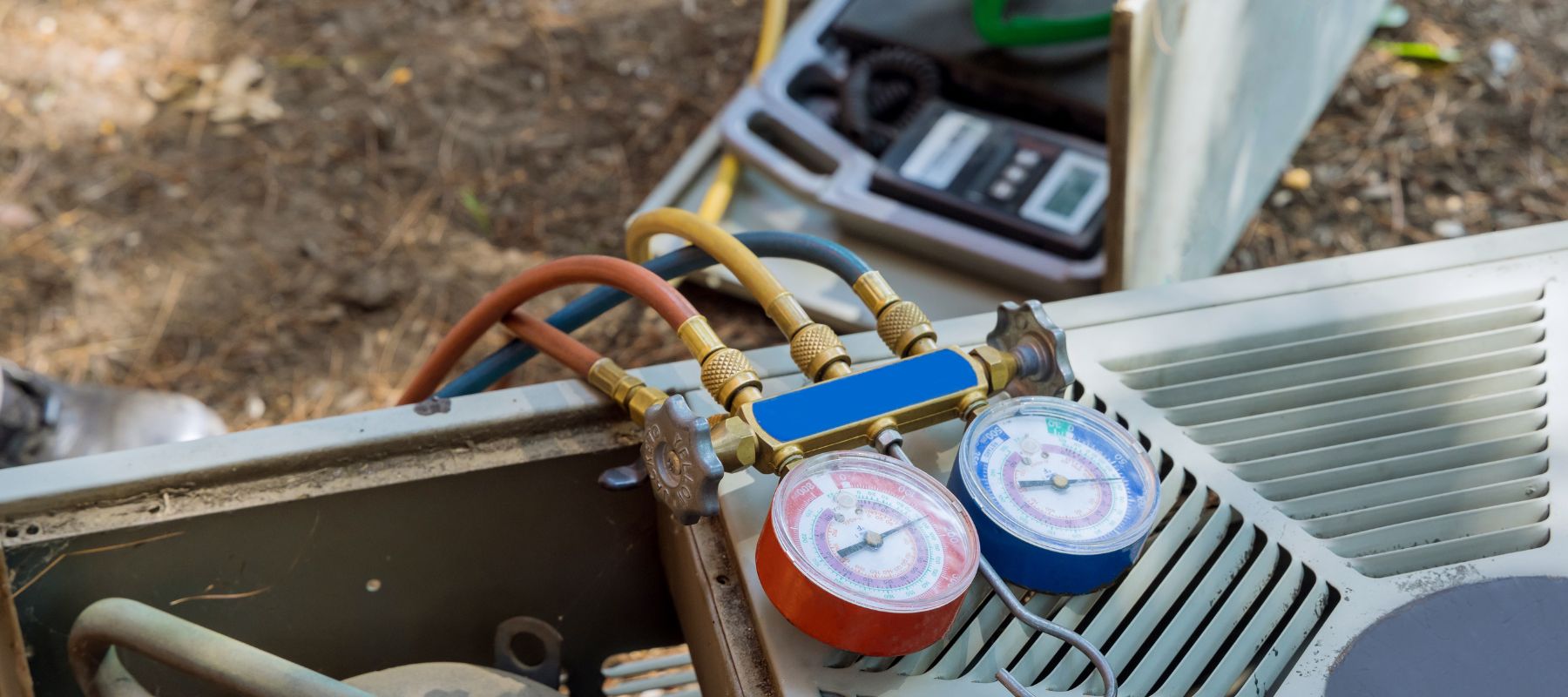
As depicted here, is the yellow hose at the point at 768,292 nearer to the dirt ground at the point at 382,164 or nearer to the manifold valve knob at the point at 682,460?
the manifold valve knob at the point at 682,460

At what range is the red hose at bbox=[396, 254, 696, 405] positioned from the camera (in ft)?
2.81

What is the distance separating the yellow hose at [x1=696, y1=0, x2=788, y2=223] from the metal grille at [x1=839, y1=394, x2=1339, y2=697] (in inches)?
40.9

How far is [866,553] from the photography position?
71 centimetres

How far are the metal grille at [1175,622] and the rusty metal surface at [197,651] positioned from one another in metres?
0.31

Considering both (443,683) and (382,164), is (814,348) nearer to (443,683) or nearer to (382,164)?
(443,683)

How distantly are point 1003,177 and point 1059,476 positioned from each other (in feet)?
3.66

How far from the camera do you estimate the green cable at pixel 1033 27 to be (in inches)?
73.0

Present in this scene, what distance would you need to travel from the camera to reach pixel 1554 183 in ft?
6.69

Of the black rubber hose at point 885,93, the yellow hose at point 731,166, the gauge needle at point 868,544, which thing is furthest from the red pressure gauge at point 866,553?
the black rubber hose at point 885,93

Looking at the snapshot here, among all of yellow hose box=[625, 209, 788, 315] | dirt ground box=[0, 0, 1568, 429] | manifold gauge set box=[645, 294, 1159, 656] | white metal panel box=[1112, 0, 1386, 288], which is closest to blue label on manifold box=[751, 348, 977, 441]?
manifold gauge set box=[645, 294, 1159, 656]

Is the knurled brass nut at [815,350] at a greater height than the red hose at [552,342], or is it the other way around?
the knurled brass nut at [815,350]

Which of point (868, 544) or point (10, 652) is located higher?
point (868, 544)

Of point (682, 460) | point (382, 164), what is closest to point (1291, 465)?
point (682, 460)

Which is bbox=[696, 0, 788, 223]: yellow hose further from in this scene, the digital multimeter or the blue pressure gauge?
the blue pressure gauge
